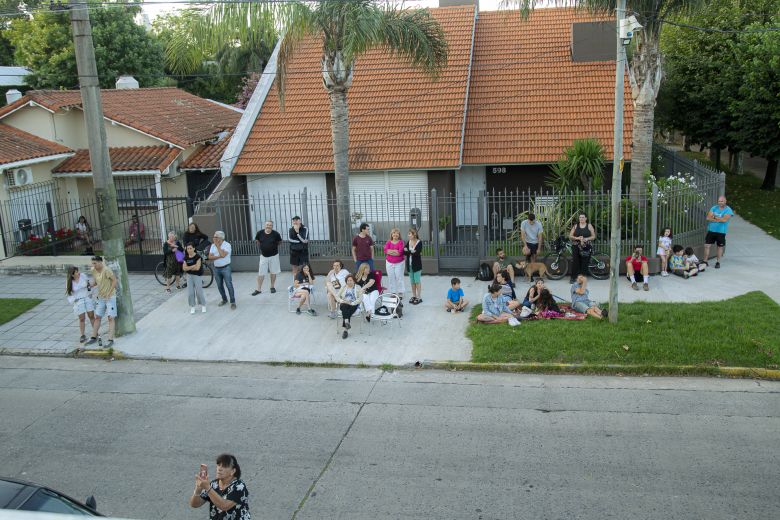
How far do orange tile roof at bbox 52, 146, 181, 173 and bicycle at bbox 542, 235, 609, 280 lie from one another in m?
10.5

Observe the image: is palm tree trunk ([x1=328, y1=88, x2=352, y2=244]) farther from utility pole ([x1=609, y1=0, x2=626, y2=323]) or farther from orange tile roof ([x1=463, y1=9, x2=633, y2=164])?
utility pole ([x1=609, y1=0, x2=626, y2=323])

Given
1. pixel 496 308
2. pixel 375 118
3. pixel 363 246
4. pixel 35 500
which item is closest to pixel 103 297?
pixel 363 246

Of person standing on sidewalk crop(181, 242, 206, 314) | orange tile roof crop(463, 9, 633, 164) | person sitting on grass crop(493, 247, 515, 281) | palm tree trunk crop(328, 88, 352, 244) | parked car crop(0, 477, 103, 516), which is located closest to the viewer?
parked car crop(0, 477, 103, 516)

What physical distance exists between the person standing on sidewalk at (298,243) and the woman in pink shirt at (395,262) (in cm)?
194

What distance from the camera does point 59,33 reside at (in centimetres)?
3256

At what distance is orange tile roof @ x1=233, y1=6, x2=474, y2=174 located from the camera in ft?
64.1

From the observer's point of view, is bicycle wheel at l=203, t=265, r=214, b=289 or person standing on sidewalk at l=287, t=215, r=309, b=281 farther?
bicycle wheel at l=203, t=265, r=214, b=289

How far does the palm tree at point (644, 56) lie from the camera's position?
593 inches

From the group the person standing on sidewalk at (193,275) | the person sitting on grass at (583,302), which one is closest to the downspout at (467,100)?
the person sitting on grass at (583,302)

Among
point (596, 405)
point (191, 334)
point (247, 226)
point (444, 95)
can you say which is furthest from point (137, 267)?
point (596, 405)

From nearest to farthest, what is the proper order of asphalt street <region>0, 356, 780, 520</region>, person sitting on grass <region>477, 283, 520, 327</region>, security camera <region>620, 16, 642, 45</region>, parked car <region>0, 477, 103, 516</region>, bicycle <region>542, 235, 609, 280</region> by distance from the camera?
parked car <region>0, 477, 103, 516</region>, asphalt street <region>0, 356, 780, 520</region>, security camera <region>620, 16, 642, 45</region>, person sitting on grass <region>477, 283, 520, 327</region>, bicycle <region>542, 235, 609, 280</region>

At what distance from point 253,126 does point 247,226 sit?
12.9 feet

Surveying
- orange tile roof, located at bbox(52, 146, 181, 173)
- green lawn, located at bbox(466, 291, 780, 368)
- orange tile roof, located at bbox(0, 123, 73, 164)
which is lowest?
green lawn, located at bbox(466, 291, 780, 368)

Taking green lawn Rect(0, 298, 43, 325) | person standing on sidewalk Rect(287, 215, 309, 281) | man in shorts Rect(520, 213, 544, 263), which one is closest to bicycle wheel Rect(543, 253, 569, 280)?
man in shorts Rect(520, 213, 544, 263)
